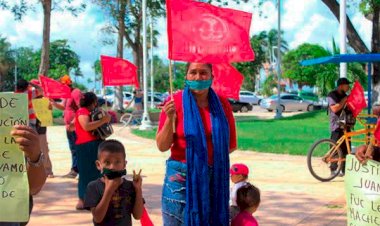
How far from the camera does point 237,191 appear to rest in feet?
12.3

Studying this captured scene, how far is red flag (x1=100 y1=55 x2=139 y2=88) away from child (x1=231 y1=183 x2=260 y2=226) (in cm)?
828

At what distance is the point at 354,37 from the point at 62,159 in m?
11.4

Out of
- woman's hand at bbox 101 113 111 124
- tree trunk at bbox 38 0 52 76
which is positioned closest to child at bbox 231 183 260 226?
woman's hand at bbox 101 113 111 124

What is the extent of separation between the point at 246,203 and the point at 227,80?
1823 millimetres

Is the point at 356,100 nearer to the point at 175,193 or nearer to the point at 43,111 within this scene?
the point at 43,111

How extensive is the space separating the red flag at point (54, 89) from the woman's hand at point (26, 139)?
21.9 ft

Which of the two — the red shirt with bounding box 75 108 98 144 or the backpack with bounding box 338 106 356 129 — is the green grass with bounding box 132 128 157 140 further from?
the red shirt with bounding box 75 108 98 144

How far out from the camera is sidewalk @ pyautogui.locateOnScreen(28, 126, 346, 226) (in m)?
6.32

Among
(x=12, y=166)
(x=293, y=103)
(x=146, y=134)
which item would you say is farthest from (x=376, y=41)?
(x=293, y=103)

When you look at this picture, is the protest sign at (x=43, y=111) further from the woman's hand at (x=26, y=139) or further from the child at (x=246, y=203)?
the woman's hand at (x=26, y=139)

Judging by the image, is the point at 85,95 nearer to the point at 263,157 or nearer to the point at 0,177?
the point at 0,177

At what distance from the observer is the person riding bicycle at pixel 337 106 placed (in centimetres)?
872

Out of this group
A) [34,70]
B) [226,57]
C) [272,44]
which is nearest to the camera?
[226,57]

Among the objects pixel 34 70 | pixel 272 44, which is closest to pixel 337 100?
pixel 34 70
